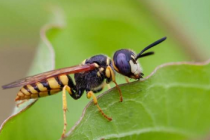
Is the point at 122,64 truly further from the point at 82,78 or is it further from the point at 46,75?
the point at 46,75

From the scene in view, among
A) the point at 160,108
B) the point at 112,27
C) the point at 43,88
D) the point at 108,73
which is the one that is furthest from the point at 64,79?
the point at 112,27

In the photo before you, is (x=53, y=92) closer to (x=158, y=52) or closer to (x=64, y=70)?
(x=64, y=70)

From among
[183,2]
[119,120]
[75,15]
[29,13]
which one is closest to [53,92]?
[119,120]

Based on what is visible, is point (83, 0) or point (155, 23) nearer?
point (155, 23)

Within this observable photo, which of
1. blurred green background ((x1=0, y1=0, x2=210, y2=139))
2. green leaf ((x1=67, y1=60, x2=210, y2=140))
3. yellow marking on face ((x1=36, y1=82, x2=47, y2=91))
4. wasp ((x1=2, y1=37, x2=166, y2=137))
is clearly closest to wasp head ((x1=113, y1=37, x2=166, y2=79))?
→ wasp ((x1=2, y1=37, x2=166, y2=137))

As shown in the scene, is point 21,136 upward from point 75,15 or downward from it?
downward

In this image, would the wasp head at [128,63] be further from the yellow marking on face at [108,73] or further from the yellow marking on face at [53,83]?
the yellow marking on face at [53,83]

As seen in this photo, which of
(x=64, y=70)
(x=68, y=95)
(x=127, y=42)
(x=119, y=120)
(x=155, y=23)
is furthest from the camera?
(x=127, y=42)

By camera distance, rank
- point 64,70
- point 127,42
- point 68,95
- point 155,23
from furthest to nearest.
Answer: point 127,42, point 155,23, point 68,95, point 64,70

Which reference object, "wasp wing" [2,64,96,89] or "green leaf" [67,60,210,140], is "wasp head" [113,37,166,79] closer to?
"green leaf" [67,60,210,140]
